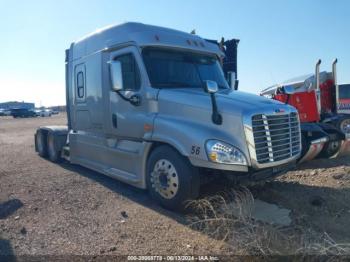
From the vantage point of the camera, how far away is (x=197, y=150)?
16.5 feet

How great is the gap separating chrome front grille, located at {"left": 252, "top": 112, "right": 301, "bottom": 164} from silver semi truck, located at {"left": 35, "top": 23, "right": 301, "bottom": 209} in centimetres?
2

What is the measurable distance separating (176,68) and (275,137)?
2.13 metres

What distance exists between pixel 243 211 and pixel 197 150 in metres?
1.08

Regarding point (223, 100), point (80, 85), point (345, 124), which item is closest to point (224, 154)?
point (223, 100)

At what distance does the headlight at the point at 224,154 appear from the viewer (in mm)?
4910

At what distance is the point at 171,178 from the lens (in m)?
5.45

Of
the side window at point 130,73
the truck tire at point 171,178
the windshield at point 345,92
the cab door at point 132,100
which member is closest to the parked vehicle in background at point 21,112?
the windshield at point 345,92

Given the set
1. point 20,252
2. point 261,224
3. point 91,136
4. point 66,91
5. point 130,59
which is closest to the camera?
point 20,252

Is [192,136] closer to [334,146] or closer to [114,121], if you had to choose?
[114,121]

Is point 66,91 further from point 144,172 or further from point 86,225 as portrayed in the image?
point 86,225

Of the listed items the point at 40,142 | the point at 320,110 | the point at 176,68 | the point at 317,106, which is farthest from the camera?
the point at 320,110

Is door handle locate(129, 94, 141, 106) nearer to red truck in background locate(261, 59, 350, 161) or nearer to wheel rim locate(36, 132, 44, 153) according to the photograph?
red truck in background locate(261, 59, 350, 161)

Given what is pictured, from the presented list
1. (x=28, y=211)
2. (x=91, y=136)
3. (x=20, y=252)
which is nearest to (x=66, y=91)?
(x=91, y=136)

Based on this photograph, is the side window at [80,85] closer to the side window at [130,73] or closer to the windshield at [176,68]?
the side window at [130,73]
